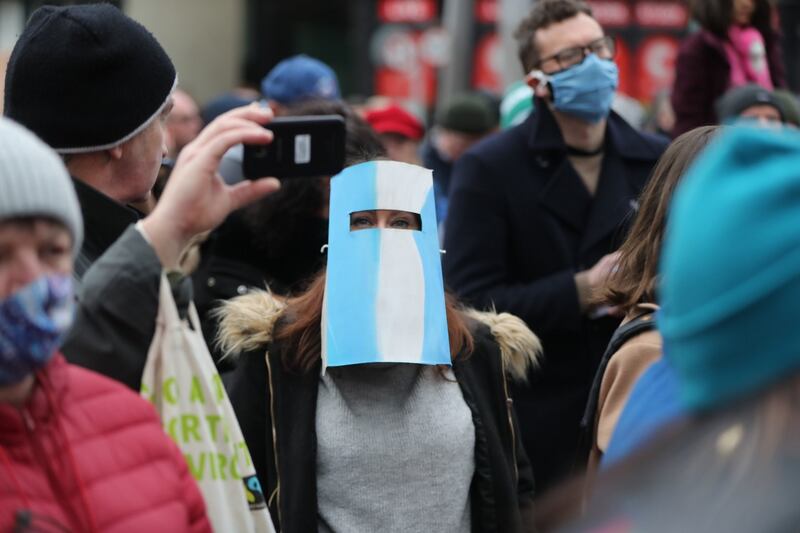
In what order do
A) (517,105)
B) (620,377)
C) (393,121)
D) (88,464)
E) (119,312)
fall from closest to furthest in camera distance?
(88,464) → (119,312) → (620,377) → (517,105) → (393,121)

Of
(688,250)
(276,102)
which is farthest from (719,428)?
(276,102)

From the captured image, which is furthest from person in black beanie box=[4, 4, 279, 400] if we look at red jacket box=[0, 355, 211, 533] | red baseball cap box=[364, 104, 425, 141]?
red baseball cap box=[364, 104, 425, 141]

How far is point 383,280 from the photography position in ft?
10.6

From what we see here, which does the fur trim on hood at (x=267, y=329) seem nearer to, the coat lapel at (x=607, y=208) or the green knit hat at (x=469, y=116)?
the coat lapel at (x=607, y=208)

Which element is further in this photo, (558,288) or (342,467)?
(558,288)

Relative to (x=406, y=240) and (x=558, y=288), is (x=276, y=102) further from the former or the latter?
(x=406, y=240)

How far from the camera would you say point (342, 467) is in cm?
317

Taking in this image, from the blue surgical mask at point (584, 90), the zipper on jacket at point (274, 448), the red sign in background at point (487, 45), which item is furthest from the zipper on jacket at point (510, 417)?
the red sign in background at point (487, 45)

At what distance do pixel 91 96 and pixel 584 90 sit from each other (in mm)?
2368

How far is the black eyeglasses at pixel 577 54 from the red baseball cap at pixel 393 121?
2658 millimetres

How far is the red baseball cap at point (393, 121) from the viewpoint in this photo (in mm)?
7340

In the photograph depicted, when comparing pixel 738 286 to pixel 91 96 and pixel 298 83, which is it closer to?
pixel 91 96

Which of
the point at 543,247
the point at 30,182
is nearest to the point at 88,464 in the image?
the point at 30,182

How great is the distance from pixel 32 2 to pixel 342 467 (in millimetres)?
15602
